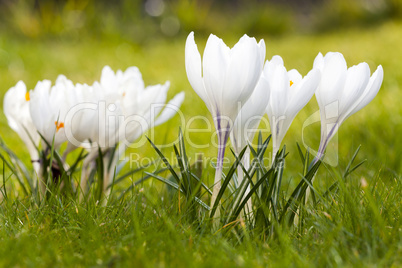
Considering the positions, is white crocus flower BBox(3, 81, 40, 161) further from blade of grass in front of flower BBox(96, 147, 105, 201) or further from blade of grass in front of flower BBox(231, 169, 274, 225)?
blade of grass in front of flower BBox(231, 169, 274, 225)

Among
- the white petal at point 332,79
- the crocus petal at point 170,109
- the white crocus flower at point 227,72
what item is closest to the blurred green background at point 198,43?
the crocus petal at point 170,109

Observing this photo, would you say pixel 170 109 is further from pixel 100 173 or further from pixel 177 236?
pixel 177 236

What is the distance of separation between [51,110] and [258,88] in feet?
2.22

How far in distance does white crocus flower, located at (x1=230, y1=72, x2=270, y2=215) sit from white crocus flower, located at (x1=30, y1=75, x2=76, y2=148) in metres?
0.55

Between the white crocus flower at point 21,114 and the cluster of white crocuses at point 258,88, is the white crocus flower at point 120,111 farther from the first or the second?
the cluster of white crocuses at point 258,88

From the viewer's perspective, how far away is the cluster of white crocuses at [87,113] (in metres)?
1.47

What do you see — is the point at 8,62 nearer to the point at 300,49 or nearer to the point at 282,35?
the point at 300,49

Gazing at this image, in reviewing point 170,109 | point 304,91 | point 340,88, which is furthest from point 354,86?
point 170,109

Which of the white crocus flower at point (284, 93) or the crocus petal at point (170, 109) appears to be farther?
the crocus petal at point (170, 109)

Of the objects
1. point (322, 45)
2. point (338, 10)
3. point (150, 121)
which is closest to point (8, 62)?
point (322, 45)

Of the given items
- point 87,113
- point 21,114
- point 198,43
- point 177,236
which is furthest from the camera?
point 198,43

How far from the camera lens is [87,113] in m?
1.47

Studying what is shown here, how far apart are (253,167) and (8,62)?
4.97 meters

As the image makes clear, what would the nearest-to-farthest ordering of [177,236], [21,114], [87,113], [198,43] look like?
[177,236], [87,113], [21,114], [198,43]
